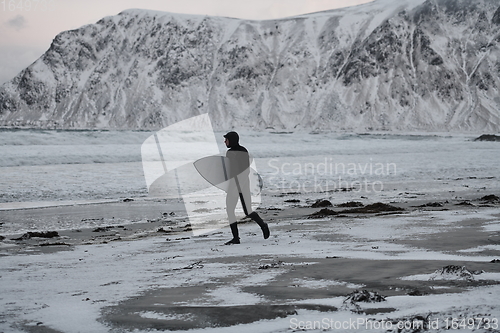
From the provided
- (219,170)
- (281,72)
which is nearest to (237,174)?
(219,170)

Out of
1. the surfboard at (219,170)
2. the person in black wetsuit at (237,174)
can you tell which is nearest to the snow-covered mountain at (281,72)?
the surfboard at (219,170)

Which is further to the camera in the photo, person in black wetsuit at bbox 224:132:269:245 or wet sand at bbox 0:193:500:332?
person in black wetsuit at bbox 224:132:269:245

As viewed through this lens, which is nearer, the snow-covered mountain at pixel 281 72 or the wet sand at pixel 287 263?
the wet sand at pixel 287 263

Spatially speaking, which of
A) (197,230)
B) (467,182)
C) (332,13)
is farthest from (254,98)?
(197,230)

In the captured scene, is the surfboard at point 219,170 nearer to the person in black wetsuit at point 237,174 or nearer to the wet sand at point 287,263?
the person in black wetsuit at point 237,174

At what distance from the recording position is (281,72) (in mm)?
166625

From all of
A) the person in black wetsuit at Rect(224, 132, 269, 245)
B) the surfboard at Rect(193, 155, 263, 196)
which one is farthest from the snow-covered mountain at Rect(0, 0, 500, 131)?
the person in black wetsuit at Rect(224, 132, 269, 245)

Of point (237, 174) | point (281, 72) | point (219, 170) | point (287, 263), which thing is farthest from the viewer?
point (281, 72)

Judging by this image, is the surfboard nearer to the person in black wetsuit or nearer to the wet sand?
the person in black wetsuit

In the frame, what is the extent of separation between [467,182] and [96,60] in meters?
177

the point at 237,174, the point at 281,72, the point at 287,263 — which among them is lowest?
the point at 287,263

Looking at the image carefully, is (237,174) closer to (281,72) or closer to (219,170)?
(219,170)

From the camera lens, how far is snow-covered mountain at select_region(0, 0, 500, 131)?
6073 inches

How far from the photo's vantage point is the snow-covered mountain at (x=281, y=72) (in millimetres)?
154250
